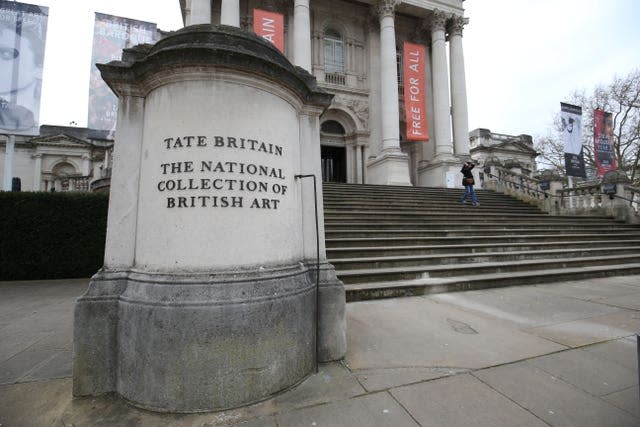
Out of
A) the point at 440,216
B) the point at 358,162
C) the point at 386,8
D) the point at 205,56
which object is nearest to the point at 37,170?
the point at 358,162

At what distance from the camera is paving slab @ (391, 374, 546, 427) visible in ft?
7.36

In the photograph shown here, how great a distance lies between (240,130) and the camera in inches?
113

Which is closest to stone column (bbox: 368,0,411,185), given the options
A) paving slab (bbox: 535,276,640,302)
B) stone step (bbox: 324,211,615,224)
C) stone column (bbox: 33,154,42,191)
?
stone step (bbox: 324,211,615,224)

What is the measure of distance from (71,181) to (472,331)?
21.8 meters

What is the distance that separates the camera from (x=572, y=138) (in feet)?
56.4

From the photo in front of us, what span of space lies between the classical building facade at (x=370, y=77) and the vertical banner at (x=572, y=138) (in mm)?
5092

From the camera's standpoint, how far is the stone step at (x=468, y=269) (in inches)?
250

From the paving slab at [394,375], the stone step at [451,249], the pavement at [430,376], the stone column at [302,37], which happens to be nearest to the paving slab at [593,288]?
the pavement at [430,376]

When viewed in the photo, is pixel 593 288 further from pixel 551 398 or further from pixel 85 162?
pixel 85 162

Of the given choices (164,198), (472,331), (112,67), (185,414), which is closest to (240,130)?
(164,198)

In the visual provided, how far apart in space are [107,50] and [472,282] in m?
19.5

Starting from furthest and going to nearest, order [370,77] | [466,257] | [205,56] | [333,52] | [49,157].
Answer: [49,157] < [370,77] < [333,52] < [466,257] < [205,56]

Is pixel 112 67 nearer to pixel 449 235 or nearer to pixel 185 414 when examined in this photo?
pixel 185 414

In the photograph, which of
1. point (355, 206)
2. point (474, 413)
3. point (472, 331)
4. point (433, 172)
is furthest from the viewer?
Answer: point (433, 172)
